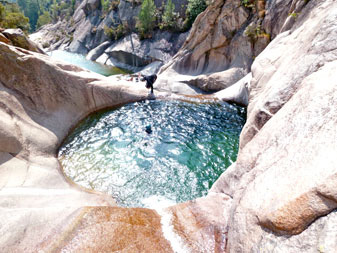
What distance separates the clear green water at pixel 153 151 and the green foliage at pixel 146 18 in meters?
25.3

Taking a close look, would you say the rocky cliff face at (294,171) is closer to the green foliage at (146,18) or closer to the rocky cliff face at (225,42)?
the rocky cliff face at (225,42)

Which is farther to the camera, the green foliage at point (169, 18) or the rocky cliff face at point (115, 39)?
the rocky cliff face at point (115, 39)

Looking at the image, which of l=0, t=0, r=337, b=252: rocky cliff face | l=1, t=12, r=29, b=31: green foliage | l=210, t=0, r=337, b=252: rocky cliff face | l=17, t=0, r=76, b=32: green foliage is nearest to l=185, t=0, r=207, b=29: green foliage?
l=0, t=0, r=337, b=252: rocky cliff face

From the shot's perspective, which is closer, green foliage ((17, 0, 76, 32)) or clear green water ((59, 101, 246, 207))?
clear green water ((59, 101, 246, 207))

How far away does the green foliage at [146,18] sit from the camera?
30.7 m

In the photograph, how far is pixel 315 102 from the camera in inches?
131

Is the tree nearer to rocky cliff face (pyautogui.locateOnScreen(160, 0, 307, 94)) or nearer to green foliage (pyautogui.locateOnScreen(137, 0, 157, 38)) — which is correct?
green foliage (pyautogui.locateOnScreen(137, 0, 157, 38))

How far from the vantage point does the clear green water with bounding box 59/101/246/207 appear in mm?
6824

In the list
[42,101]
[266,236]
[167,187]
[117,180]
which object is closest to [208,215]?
[266,236]

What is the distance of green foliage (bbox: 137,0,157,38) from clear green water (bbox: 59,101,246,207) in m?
25.3

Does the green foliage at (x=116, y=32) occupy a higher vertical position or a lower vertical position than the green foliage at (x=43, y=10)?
lower

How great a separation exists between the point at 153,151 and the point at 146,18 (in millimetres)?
30482

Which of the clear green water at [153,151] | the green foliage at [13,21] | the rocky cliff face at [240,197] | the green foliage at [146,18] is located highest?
the green foliage at [146,18]

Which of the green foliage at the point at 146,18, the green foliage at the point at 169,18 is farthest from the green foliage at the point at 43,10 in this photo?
the green foliage at the point at 169,18
